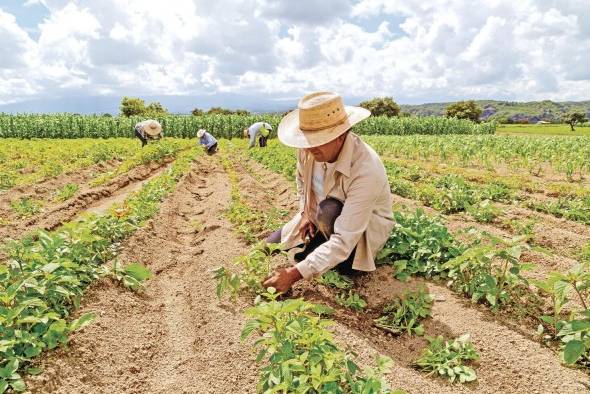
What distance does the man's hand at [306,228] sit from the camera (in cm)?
395

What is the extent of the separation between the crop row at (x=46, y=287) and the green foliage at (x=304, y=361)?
1240 millimetres

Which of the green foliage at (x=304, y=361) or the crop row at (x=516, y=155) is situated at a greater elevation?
the green foliage at (x=304, y=361)

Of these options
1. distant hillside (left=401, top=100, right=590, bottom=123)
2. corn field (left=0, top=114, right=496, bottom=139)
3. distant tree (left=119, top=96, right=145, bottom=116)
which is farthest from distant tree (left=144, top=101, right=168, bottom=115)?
distant hillside (left=401, top=100, right=590, bottom=123)

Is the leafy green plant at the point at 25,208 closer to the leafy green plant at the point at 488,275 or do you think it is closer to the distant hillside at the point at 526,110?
the leafy green plant at the point at 488,275

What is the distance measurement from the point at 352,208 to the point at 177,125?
32.1m

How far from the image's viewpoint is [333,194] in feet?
12.2

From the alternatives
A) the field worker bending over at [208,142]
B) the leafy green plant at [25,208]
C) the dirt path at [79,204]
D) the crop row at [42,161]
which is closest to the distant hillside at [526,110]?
the field worker bending over at [208,142]

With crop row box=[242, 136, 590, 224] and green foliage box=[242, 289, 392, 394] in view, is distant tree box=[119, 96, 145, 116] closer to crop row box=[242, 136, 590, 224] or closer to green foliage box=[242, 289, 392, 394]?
crop row box=[242, 136, 590, 224]

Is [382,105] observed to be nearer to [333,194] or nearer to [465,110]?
[465,110]

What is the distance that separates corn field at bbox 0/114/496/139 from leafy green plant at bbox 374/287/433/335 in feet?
101

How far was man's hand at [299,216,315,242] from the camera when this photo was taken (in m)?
3.95

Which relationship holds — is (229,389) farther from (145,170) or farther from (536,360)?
(145,170)

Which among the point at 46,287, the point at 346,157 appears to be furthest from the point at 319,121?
the point at 46,287

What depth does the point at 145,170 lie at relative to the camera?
1295 cm
